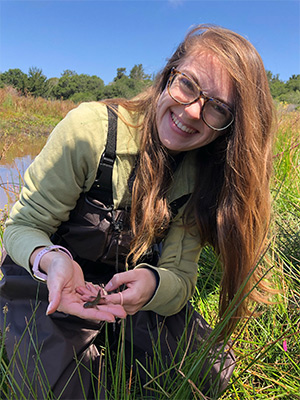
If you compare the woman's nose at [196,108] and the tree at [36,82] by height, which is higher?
the tree at [36,82]

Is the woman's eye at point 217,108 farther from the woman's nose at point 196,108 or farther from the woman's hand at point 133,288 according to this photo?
the woman's hand at point 133,288

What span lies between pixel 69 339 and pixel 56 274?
416mm

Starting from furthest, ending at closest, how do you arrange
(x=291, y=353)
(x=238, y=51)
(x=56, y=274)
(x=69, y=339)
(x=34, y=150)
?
(x=34, y=150) < (x=291, y=353) < (x=69, y=339) < (x=238, y=51) < (x=56, y=274)

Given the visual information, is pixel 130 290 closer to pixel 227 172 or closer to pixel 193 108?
pixel 227 172

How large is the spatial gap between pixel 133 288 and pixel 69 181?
19.4 inches

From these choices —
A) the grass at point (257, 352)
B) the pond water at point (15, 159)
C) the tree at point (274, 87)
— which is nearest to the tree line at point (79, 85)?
the tree at point (274, 87)

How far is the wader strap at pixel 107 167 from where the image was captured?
1.43 metres

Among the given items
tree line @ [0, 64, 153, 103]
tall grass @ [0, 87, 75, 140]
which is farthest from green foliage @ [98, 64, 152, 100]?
tall grass @ [0, 87, 75, 140]

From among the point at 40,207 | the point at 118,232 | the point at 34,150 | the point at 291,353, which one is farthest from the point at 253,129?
the point at 34,150

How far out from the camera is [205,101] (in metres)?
1.37

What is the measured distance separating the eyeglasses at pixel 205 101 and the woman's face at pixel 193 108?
16 millimetres

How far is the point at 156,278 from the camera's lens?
147cm

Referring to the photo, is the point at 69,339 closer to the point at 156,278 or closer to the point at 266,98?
the point at 156,278

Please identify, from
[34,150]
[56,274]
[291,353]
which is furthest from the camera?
[34,150]
